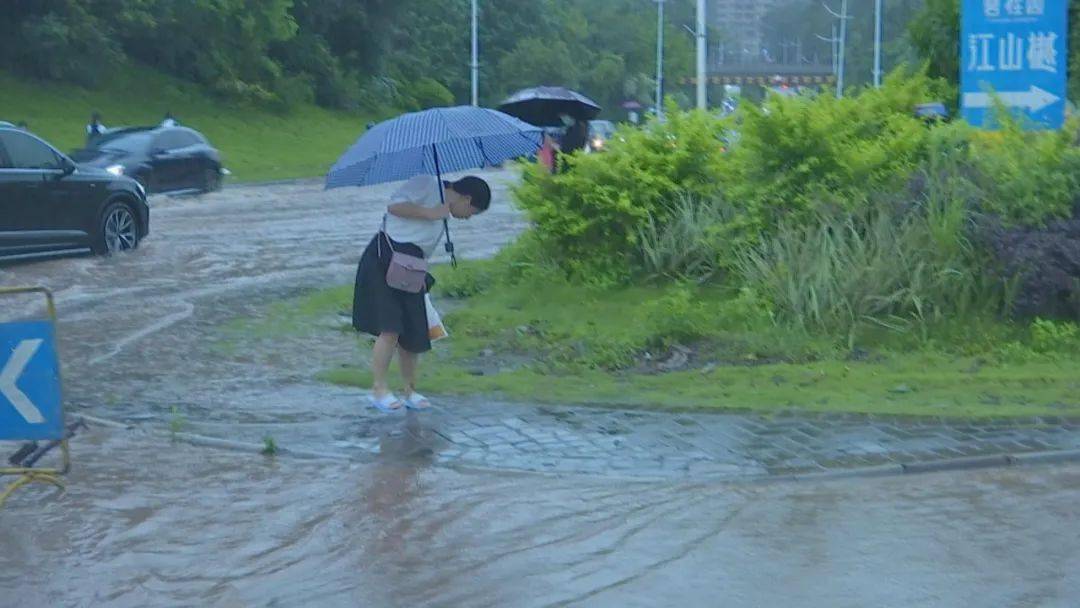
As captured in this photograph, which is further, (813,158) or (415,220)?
(813,158)

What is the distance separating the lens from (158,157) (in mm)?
28562

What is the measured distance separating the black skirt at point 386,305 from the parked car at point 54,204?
867 centimetres

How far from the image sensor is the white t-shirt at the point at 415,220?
9125 mm

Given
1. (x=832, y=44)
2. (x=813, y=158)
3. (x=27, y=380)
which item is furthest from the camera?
(x=832, y=44)

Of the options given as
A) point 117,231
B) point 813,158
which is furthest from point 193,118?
point 813,158

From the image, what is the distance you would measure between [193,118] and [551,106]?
122ft

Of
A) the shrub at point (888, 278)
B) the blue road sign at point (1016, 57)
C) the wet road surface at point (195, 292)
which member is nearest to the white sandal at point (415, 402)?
the wet road surface at point (195, 292)

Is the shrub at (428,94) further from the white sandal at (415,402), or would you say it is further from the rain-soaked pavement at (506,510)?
the white sandal at (415,402)

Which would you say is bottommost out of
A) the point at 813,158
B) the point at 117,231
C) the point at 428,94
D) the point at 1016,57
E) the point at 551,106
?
the point at 117,231

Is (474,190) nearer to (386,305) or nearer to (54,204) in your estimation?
(386,305)

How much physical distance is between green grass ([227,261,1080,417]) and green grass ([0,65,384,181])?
2873 cm

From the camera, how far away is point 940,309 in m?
10.9

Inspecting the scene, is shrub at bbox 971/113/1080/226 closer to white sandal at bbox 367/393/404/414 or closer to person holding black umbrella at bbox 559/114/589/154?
white sandal at bbox 367/393/404/414

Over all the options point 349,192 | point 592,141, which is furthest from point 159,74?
point 592,141
